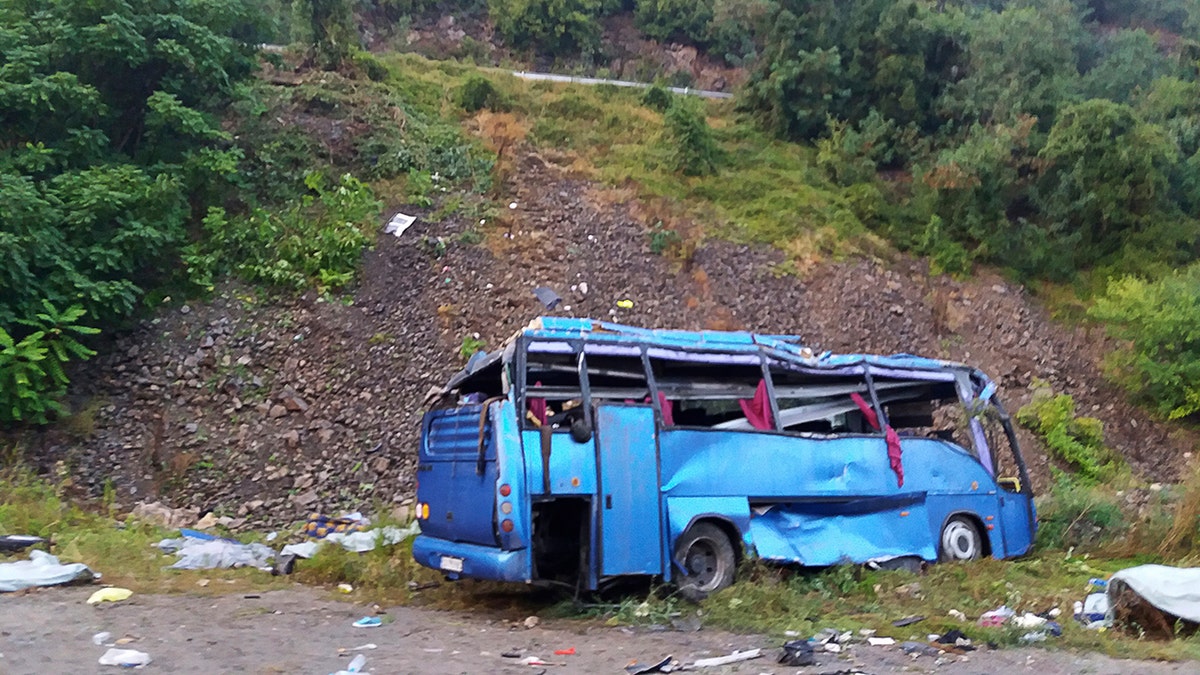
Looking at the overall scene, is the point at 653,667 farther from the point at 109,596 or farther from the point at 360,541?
the point at 360,541

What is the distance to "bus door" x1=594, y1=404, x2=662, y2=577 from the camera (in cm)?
754

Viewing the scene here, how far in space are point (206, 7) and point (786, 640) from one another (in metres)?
13.7

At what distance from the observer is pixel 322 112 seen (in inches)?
763

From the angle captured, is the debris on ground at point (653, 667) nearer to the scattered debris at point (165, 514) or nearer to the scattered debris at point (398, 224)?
the scattered debris at point (165, 514)

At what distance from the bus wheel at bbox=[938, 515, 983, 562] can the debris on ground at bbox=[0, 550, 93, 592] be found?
8083 millimetres

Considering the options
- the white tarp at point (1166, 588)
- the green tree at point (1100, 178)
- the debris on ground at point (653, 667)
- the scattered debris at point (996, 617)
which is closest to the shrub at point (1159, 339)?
the green tree at point (1100, 178)

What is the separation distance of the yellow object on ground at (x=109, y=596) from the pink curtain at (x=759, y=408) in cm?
554

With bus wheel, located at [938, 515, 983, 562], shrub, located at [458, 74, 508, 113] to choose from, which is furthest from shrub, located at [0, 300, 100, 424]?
shrub, located at [458, 74, 508, 113]

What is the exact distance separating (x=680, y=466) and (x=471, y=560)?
193 cm

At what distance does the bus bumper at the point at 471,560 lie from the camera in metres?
7.13

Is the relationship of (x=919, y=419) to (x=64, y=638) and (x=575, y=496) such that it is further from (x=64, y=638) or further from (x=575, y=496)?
(x=64, y=638)

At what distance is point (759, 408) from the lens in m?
8.98

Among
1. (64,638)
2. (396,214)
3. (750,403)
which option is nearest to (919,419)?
(750,403)

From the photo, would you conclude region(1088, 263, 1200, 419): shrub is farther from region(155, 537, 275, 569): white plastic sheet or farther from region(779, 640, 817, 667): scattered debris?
region(155, 537, 275, 569): white plastic sheet
